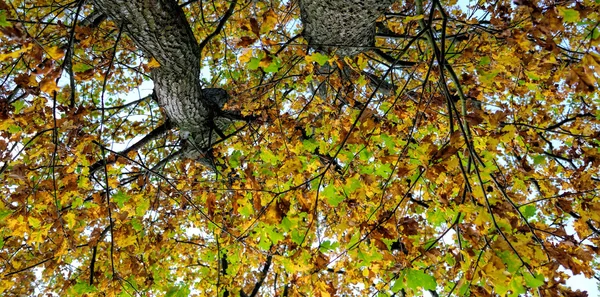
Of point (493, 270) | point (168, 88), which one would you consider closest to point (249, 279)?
point (168, 88)

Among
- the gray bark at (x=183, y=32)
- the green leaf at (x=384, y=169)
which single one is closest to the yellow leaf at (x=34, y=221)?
the gray bark at (x=183, y=32)

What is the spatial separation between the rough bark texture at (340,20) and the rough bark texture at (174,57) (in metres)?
0.98

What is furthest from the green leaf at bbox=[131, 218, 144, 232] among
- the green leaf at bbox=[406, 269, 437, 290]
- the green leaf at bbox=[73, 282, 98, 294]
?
the green leaf at bbox=[406, 269, 437, 290]

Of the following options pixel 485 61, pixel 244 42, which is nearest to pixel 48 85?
pixel 244 42

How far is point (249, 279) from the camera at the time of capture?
5551mm

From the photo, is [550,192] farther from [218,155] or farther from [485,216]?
[218,155]

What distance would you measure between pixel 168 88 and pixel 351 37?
178 centimetres

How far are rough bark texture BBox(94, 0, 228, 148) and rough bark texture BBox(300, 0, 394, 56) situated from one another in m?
0.98

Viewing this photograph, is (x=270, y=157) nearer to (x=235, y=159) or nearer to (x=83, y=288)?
(x=235, y=159)

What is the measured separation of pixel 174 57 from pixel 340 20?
1.39m

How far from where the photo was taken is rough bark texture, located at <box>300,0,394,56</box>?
2156mm

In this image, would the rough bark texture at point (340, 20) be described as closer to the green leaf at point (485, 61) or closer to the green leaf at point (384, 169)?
the green leaf at point (485, 61)

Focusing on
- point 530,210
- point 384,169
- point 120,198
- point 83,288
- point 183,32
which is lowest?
point 83,288

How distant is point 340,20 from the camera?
2.28m
